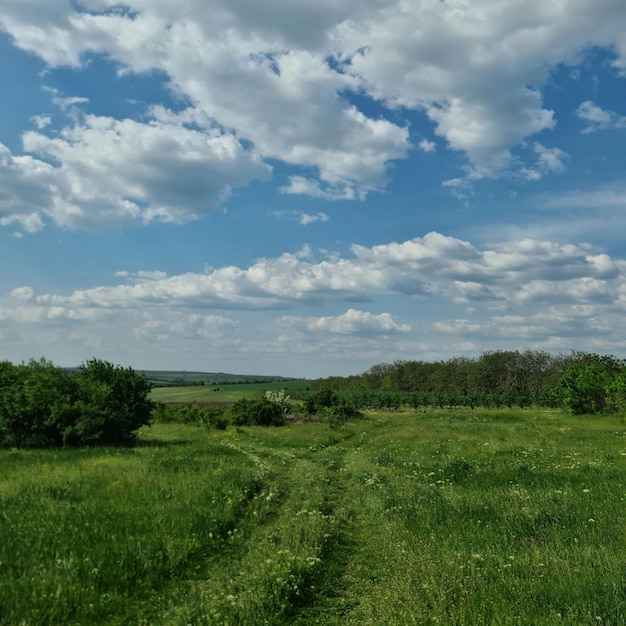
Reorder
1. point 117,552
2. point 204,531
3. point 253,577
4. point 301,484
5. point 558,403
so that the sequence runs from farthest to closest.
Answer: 1. point 558,403
2. point 301,484
3. point 204,531
4. point 117,552
5. point 253,577

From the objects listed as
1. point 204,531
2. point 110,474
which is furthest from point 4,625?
point 110,474

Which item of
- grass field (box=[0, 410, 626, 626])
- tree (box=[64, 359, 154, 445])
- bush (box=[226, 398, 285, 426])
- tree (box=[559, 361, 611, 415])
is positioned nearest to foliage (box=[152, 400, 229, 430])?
bush (box=[226, 398, 285, 426])

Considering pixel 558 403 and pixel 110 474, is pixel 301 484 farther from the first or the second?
pixel 558 403

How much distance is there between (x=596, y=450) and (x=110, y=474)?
80.1ft

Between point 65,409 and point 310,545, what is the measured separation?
71.3ft

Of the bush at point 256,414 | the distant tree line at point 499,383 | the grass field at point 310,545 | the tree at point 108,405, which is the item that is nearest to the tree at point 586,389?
the distant tree line at point 499,383

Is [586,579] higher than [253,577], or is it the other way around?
[586,579]

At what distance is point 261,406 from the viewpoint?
5141cm

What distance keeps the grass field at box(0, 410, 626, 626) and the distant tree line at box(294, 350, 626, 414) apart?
5089 cm

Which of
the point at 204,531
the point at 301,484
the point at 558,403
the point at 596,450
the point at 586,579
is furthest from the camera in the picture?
the point at 558,403

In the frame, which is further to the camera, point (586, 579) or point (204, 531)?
point (204, 531)

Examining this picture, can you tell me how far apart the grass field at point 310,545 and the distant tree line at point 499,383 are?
167 feet

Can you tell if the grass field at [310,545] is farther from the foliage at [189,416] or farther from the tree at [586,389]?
the tree at [586,389]

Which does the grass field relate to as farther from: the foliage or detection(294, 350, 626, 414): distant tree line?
detection(294, 350, 626, 414): distant tree line
